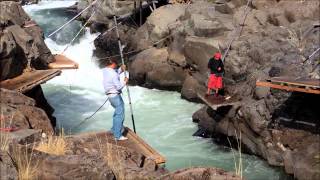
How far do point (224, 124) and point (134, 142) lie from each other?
5451mm

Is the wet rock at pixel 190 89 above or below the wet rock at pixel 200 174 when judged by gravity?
below

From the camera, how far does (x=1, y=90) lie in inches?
497

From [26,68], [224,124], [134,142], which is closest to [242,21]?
[224,124]

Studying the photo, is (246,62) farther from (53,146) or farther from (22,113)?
(53,146)

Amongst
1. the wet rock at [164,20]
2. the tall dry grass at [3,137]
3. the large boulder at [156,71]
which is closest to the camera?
the tall dry grass at [3,137]

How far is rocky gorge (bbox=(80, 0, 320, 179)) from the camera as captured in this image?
13.9 metres

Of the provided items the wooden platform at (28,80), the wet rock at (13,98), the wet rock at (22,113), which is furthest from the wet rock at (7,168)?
the wooden platform at (28,80)

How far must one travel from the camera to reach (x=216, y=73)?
1658 centimetres

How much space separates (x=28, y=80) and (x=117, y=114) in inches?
172

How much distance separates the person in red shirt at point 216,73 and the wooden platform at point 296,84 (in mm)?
3342

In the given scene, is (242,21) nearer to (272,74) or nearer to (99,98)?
(272,74)

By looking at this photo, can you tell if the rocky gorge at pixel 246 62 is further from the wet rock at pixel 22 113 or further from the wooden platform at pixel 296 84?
the wet rock at pixel 22 113

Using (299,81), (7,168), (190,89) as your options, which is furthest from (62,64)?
(7,168)

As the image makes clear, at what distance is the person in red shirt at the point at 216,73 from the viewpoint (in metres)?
16.4
